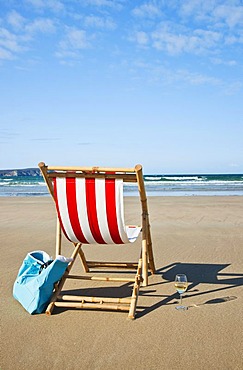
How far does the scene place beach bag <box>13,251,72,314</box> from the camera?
11.6 feet

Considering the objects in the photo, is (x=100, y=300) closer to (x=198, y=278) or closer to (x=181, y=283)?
(x=181, y=283)

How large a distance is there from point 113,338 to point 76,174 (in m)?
1.37

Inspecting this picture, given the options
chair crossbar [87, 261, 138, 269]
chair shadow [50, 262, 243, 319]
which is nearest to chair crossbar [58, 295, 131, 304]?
chair shadow [50, 262, 243, 319]

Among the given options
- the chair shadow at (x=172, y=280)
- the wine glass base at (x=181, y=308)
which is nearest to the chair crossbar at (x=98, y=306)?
the chair shadow at (x=172, y=280)

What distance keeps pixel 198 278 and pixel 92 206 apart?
1.64 meters

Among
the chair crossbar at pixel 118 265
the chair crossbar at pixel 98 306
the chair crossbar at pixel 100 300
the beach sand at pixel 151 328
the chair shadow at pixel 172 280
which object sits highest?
the chair crossbar at pixel 118 265

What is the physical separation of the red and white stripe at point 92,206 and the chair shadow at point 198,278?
2.29 feet

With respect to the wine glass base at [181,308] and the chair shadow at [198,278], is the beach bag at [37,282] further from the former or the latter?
the wine glass base at [181,308]

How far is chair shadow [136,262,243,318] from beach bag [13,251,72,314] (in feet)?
2.50

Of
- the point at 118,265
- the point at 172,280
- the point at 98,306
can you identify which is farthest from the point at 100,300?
the point at 172,280

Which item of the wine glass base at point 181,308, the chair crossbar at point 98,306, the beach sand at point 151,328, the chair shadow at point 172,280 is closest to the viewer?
the beach sand at point 151,328

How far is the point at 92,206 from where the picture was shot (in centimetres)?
370

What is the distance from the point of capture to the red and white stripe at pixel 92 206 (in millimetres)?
3641

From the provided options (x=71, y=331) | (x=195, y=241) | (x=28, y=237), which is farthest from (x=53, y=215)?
(x=71, y=331)
